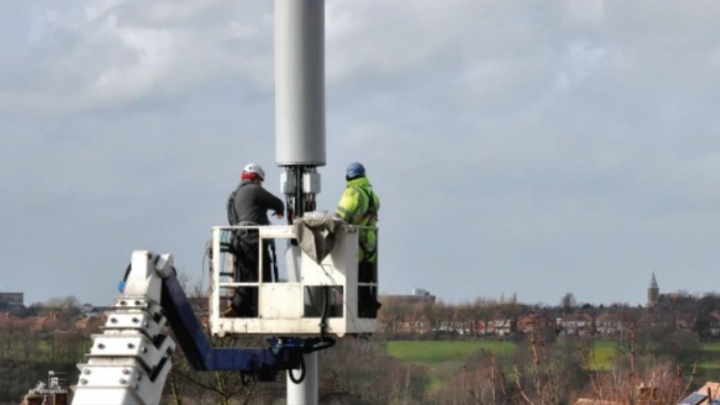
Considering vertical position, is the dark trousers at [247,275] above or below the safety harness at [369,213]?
below

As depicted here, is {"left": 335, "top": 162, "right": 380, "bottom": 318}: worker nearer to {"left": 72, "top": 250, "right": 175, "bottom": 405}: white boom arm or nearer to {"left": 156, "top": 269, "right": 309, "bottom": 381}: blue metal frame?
{"left": 156, "top": 269, "right": 309, "bottom": 381}: blue metal frame

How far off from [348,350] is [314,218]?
33.7 metres

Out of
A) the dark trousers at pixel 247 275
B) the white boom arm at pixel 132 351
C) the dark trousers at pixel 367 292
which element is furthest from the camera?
the dark trousers at pixel 247 275

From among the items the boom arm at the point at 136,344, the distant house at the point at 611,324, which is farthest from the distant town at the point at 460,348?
the boom arm at the point at 136,344

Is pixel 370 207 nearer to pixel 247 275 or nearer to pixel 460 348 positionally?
pixel 247 275

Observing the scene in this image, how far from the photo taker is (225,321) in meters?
20.0

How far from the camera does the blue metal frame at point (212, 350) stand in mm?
16203

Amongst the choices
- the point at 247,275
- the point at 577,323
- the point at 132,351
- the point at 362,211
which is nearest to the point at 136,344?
the point at 132,351

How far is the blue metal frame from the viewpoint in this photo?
53.2 feet

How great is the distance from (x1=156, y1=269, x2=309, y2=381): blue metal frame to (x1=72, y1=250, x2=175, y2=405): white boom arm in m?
0.72

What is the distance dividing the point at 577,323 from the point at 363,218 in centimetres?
2409

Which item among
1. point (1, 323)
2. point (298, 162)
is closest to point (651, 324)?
point (298, 162)

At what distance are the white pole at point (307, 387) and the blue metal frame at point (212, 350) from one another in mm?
573

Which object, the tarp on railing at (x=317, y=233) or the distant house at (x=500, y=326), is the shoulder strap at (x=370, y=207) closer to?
the tarp on railing at (x=317, y=233)
